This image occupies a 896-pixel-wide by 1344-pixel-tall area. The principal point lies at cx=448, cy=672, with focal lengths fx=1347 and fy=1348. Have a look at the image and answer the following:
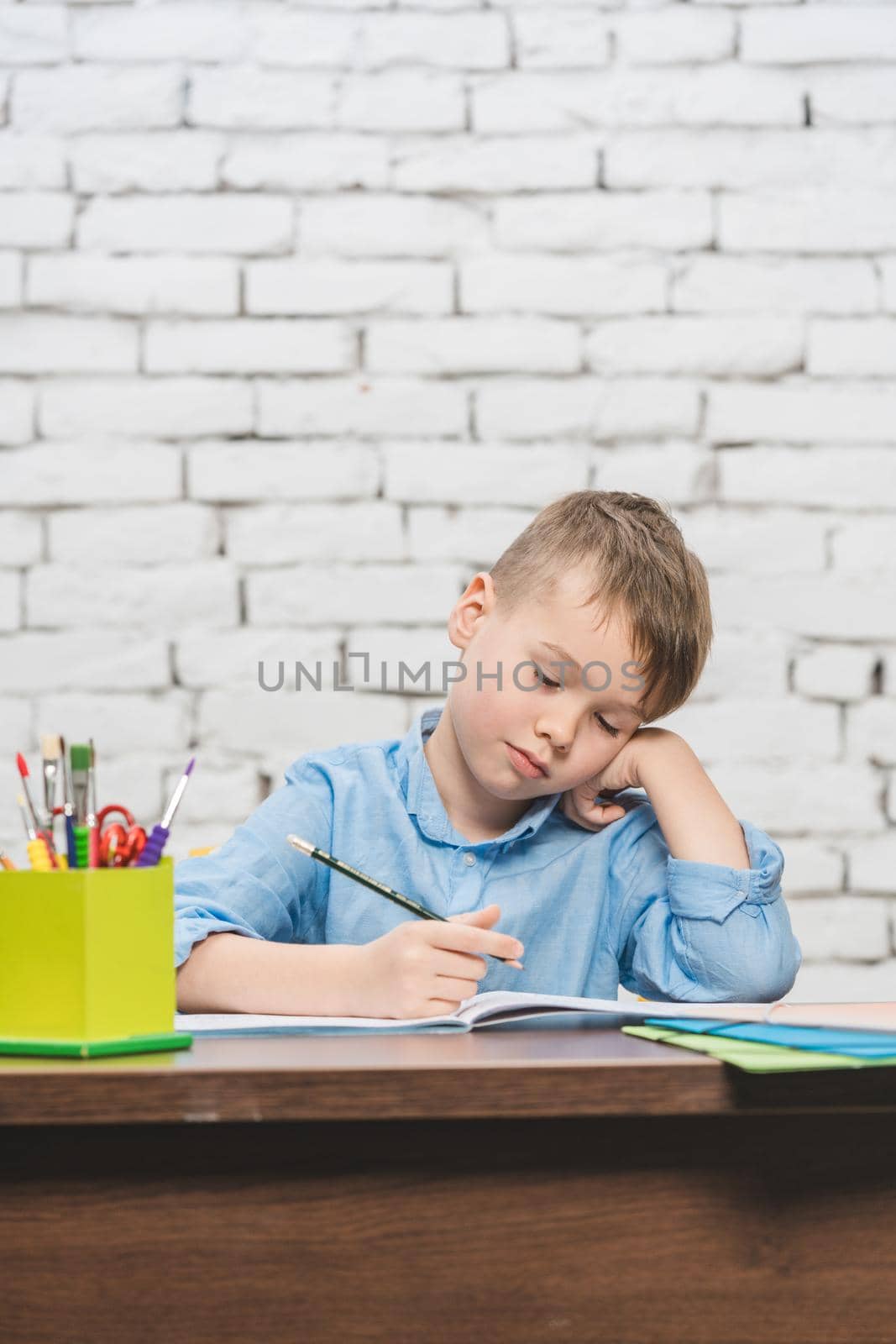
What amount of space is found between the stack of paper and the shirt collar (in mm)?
412

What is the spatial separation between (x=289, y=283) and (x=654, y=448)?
508 mm

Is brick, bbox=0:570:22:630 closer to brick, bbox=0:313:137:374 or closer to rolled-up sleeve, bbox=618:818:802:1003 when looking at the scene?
brick, bbox=0:313:137:374

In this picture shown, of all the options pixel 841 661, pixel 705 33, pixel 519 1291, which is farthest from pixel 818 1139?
pixel 705 33

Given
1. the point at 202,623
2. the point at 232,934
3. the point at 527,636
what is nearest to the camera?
the point at 232,934

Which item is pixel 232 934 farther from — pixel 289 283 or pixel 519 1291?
pixel 289 283

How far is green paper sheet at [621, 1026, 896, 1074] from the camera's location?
1.76 feet

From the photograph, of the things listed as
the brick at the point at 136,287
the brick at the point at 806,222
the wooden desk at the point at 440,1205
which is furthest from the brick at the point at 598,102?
the wooden desk at the point at 440,1205

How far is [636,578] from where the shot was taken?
1.06 meters

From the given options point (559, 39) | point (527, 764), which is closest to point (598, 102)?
point (559, 39)

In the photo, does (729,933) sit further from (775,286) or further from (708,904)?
(775,286)

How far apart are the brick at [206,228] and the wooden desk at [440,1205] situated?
4.42ft

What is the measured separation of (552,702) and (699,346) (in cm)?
86

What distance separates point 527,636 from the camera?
3.46 feet

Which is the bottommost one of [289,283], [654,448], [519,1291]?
[519,1291]
